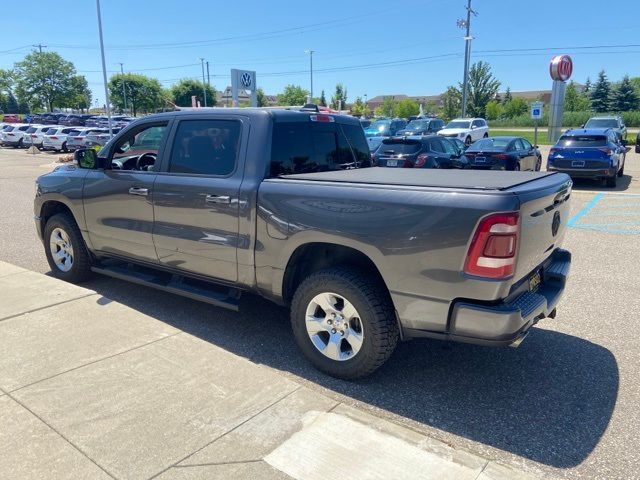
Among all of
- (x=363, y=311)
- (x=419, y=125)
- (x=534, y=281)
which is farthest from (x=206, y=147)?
(x=419, y=125)

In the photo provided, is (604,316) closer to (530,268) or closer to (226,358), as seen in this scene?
(530,268)

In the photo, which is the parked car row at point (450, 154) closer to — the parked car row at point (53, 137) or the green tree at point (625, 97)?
the parked car row at point (53, 137)

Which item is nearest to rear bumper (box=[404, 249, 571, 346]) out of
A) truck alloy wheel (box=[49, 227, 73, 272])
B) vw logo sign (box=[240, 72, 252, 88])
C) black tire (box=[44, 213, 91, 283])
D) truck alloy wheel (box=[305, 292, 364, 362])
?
truck alloy wheel (box=[305, 292, 364, 362])

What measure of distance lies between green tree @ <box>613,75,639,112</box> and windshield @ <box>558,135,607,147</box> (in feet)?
163

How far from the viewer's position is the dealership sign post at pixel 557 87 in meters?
26.7

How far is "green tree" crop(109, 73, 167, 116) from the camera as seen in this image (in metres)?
81.5

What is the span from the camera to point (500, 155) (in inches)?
573

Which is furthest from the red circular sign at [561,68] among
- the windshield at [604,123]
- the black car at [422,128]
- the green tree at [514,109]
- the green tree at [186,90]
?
the green tree at [186,90]

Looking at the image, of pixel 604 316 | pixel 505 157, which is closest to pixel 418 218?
pixel 604 316

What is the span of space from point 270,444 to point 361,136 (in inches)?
125

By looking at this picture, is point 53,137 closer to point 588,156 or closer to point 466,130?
point 466,130

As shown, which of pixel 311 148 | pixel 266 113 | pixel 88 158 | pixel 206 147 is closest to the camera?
pixel 266 113

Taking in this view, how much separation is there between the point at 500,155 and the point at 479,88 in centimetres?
5086

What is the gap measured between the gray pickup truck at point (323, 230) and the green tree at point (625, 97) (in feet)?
202
